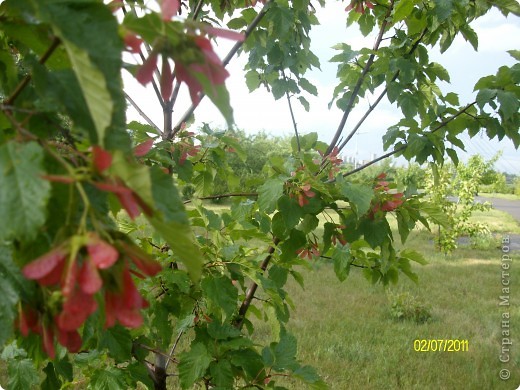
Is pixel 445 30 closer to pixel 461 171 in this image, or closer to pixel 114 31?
pixel 114 31

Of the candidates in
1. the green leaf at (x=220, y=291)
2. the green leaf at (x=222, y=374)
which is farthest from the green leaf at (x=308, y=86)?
the green leaf at (x=222, y=374)

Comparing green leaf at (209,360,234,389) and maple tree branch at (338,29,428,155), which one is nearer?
green leaf at (209,360,234,389)

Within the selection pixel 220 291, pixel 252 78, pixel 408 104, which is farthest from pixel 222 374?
pixel 252 78

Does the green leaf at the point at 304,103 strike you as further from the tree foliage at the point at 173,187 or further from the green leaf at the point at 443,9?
the green leaf at the point at 443,9

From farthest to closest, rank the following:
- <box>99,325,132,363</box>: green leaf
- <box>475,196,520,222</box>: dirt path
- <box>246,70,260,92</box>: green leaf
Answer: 1. <box>475,196,520,222</box>: dirt path
2. <box>246,70,260,92</box>: green leaf
3. <box>99,325,132,363</box>: green leaf

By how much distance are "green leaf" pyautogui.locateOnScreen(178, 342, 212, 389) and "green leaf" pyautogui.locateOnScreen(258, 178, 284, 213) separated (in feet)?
1.21

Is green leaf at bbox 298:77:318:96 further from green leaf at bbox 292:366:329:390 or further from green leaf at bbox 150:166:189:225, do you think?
green leaf at bbox 150:166:189:225

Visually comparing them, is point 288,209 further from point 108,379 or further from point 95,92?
point 95,92

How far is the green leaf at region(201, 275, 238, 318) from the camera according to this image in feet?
3.60

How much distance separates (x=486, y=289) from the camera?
15.9ft

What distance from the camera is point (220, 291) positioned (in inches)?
43.8

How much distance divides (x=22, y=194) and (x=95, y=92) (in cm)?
9

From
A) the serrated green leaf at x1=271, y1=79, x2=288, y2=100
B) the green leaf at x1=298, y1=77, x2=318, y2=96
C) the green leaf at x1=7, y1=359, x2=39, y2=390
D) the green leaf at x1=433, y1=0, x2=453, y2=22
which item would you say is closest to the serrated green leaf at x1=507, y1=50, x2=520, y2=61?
the green leaf at x1=433, y1=0, x2=453, y2=22
